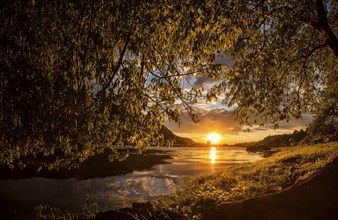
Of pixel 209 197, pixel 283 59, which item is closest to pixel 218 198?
pixel 209 197

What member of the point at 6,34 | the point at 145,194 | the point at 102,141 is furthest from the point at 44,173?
the point at 6,34

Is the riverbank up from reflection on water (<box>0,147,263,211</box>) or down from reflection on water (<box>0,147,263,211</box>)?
up

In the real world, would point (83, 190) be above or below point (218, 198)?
below

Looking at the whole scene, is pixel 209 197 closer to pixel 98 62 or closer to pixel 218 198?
pixel 218 198

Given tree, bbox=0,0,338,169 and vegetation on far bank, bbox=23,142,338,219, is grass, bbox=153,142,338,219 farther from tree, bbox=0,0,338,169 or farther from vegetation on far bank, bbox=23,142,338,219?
tree, bbox=0,0,338,169

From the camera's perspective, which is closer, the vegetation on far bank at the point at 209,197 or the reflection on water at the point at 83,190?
the vegetation on far bank at the point at 209,197

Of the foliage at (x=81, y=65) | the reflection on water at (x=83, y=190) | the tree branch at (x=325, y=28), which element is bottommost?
the reflection on water at (x=83, y=190)

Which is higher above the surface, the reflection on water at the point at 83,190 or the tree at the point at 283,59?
the tree at the point at 283,59

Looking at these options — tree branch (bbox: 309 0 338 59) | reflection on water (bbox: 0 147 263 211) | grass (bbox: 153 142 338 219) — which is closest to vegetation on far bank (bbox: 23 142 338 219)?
grass (bbox: 153 142 338 219)

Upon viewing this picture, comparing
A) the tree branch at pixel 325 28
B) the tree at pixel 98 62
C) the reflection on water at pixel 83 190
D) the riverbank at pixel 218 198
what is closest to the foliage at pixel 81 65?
the tree at pixel 98 62

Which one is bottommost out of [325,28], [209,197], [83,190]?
[83,190]

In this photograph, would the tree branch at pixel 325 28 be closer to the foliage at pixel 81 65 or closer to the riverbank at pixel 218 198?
the riverbank at pixel 218 198

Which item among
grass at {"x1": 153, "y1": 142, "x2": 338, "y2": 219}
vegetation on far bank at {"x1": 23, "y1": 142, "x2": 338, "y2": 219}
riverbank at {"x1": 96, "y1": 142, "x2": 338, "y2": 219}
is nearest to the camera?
riverbank at {"x1": 96, "y1": 142, "x2": 338, "y2": 219}

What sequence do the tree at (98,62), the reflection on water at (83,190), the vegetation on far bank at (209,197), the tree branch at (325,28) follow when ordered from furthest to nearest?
the reflection on water at (83,190) < the vegetation on far bank at (209,197) < the tree branch at (325,28) < the tree at (98,62)
